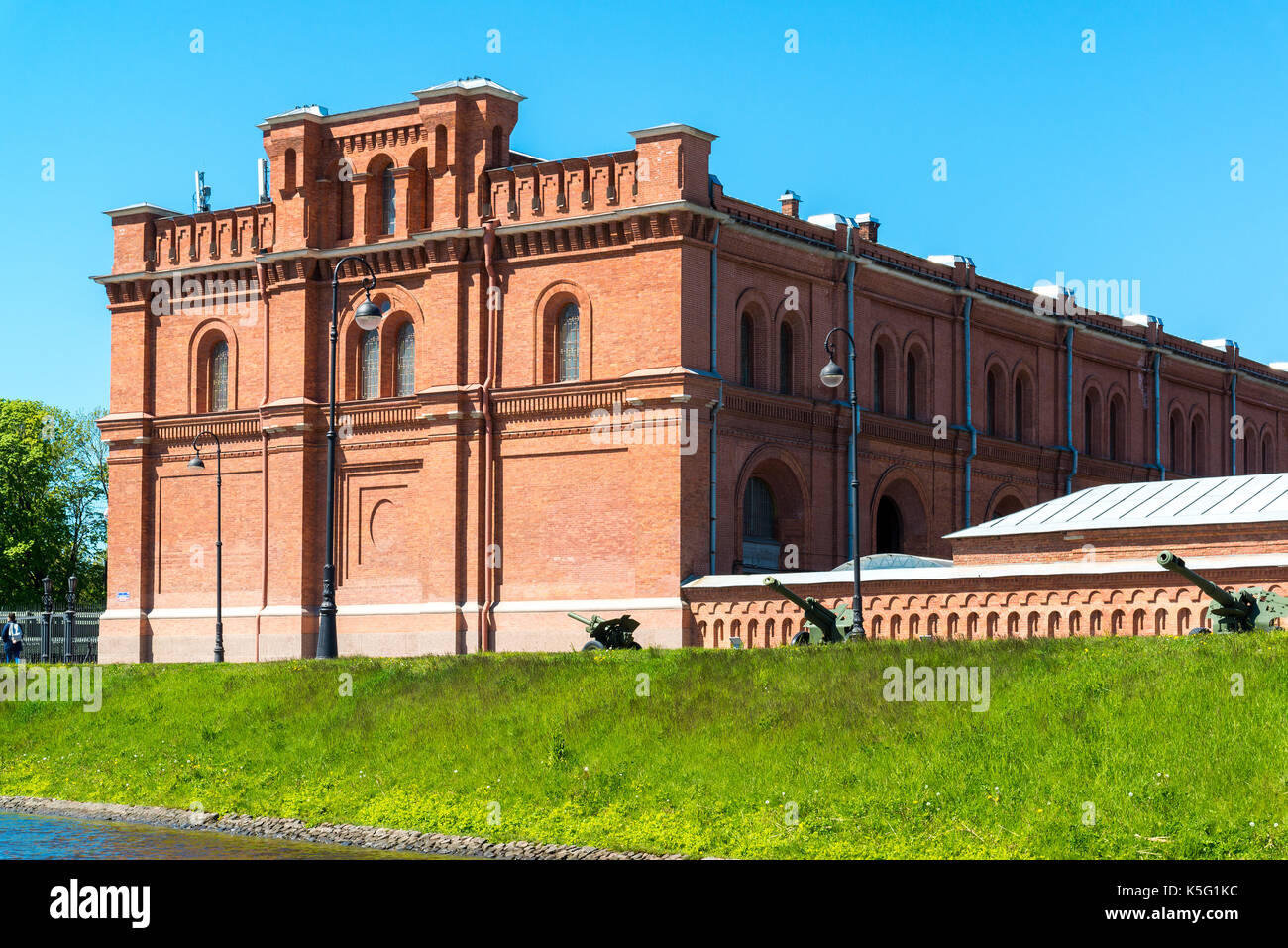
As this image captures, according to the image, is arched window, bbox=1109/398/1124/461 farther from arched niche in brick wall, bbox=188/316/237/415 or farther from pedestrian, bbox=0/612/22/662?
pedestrian, bbox=0/612/22/662

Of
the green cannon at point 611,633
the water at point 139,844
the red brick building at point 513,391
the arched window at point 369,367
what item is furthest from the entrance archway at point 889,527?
the water at point 139,844

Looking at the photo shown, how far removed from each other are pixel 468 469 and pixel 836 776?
73.1 ft

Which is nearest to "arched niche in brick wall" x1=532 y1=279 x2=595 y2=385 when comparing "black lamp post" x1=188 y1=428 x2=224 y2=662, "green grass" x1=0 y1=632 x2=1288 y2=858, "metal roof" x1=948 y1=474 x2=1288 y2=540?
"black lamp post" x1=188 y1=428 x2=224 y2=662

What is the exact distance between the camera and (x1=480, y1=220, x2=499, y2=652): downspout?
4238cm

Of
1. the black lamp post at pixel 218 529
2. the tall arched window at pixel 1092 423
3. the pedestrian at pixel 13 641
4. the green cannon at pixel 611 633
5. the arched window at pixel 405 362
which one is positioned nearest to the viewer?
the green cannon at pixel 611 633

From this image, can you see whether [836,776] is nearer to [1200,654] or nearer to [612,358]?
[1200,654]

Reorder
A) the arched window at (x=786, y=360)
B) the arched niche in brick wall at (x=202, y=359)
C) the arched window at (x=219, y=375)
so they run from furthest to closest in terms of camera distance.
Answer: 1. the arched window at (x=219, y=375)
2. the arched niche in brick wall at (x=202, y=359)
3. the arched window at (x=786, y=360)

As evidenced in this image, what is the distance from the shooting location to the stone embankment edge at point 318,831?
22375mm

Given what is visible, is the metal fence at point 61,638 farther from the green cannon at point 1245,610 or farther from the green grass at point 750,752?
the green cannon at point 1245,610

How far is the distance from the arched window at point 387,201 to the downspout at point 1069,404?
68.3ft

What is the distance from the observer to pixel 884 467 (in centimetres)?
4588

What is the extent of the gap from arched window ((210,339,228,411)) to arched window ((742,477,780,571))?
49.4 feet

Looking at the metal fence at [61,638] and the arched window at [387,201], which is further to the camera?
the metal fence at [61,638]

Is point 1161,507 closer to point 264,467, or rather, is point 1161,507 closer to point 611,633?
point 611,633
